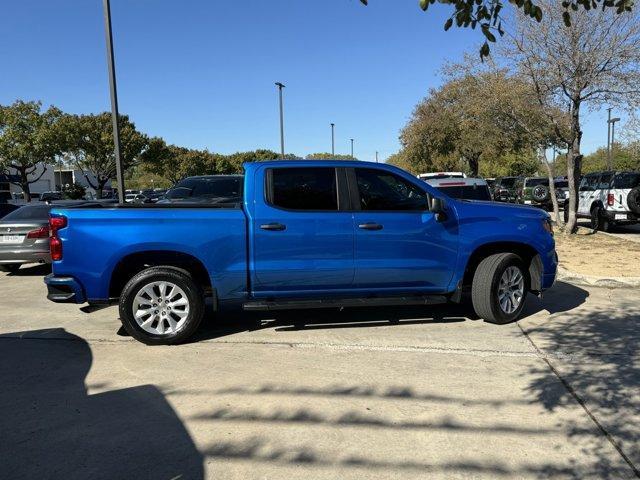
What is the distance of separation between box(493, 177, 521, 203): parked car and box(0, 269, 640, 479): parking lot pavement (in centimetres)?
2368

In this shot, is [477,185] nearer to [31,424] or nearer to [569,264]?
[569,264]

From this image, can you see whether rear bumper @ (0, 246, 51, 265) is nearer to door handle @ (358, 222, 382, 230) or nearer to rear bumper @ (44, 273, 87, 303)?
rear bumper @ (44, 273, 87, 303)

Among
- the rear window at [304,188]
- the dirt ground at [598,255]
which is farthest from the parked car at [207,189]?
the dirt ground at [598,255]

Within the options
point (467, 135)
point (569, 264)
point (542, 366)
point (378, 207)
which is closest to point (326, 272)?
point (378, 207)

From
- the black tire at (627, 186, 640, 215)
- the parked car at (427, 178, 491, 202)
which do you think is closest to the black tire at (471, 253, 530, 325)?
the parked car at (427, 178, 491, 202)

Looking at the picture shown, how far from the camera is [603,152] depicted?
67.8m

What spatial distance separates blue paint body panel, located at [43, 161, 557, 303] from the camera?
543cm

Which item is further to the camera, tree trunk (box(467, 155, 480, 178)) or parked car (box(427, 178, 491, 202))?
tree trunk (box(467, 155, 480, 178))

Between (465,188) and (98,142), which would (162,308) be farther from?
(98,142)

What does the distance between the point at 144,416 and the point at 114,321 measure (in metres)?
3.11

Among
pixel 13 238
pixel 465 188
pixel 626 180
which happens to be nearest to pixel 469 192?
pixel 465 188

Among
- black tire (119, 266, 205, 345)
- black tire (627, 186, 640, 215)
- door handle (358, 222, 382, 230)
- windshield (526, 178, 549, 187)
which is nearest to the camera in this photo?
black tire (119, 266, 205, 345)

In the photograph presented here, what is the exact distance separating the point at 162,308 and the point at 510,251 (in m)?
4.15

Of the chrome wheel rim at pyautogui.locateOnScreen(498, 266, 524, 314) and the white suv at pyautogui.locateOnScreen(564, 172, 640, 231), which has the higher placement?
the white suv at pyautogui.locateOnScreen(564, 172, 640, 231)
